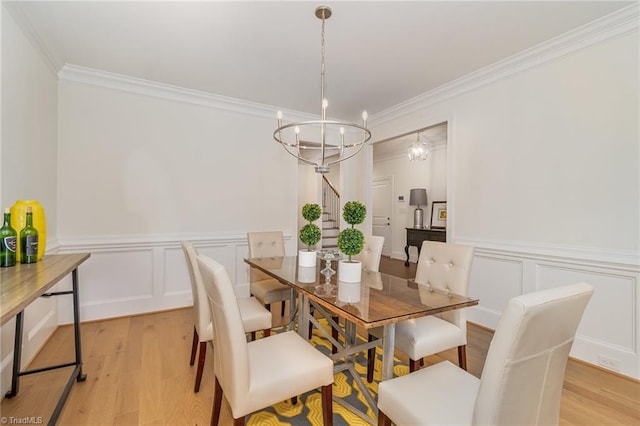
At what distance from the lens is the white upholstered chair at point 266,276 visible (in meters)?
2.65

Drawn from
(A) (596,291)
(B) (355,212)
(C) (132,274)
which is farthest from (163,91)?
(A) (596,291)

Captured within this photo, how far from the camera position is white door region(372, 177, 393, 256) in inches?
287

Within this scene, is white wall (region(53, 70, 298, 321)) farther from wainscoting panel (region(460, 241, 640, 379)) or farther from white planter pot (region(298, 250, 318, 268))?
wainscoting panel (region(460, 241, 640, 379))

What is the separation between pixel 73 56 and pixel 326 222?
5269 mm

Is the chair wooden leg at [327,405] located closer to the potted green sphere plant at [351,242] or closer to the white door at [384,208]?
the potted green sphere plant at [351,242]

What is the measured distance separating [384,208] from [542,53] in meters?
5.03

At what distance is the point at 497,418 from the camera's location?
93 centimetres

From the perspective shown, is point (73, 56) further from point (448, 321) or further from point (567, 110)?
point (567, 110)

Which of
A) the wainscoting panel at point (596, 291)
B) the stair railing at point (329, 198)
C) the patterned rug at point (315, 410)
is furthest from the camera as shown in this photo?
the stair railing at point (329, 198)

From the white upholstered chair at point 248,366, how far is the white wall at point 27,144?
5.51 ft

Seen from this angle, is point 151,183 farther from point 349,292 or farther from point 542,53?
point 542,53

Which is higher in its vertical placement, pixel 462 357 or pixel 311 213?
pixel 311 213

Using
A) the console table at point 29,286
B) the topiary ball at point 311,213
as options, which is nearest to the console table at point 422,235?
the topiary ball at point 311,213

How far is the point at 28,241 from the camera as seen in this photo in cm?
172
